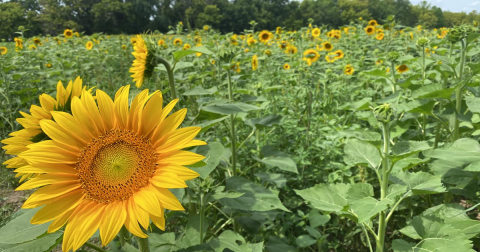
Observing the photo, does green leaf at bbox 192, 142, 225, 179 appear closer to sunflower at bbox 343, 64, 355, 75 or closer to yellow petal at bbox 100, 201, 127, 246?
yellow petal at bbox 100, 201, 127, 246

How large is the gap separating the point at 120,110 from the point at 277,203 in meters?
0.69

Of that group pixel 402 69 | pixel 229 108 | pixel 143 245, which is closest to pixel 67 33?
pixel 402 69

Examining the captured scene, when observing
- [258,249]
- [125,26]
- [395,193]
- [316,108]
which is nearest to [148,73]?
[258,249]

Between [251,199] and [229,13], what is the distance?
68.1 ft

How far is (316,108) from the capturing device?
110 inches

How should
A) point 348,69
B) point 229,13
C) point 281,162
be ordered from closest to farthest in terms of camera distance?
point 281,162 < point 348,69 < point 229,13

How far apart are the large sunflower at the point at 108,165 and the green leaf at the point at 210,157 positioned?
10.1 inches

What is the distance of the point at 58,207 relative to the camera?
2.37ft

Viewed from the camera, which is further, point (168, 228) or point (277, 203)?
point (168, 228)

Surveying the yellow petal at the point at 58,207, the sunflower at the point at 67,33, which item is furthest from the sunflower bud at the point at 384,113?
the sunflower at the point at 67,33

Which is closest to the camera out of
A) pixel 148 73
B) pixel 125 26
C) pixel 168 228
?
pixel 148 73

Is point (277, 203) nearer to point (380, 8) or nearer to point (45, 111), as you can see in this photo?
point (45, 111)

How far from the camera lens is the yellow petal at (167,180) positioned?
0.69 metres

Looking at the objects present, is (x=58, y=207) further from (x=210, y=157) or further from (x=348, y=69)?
(x=348, y=69)
